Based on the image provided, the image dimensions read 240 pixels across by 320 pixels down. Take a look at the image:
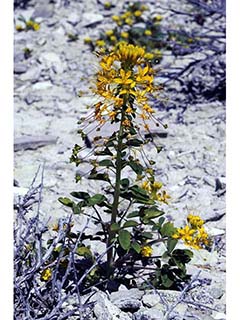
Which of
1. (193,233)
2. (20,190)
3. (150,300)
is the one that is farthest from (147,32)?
(150,300)

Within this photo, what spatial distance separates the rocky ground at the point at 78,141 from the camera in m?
2.46

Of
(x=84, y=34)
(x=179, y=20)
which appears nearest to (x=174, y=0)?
(x=179, y=20)

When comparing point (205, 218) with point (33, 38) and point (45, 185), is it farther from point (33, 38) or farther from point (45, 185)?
point (33, 38)

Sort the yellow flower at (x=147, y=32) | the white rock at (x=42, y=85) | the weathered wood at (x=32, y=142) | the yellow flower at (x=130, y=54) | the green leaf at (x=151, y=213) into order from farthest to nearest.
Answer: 1. the yellow flower at (x=147, y=32)
2. the white rock at (x=42, y=85)
3. the weathered wood at (x=32, y=142)
4. the green leaf at (x=151, y=213)
5. the yellow flower at (x=130, y=54)

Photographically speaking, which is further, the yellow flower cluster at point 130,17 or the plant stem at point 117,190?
the yellow flower cluster at point 130,17

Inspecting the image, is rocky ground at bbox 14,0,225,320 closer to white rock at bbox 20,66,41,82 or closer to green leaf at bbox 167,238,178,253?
white rock at bbox 20,66,41,82

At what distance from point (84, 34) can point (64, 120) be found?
63.4 inches

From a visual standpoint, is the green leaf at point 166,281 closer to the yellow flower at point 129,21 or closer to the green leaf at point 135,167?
the green leaf at point 135,167

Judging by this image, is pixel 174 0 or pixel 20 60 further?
pixel 174 0

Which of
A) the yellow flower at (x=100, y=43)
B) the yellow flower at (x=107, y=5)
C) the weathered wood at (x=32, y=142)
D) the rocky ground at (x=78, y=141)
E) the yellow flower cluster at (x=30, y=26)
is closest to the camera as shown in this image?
the rocky ground at (x=78, y=141)

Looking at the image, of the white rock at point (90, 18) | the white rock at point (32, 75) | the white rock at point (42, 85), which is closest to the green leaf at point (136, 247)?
the white rock at point (42, 85)

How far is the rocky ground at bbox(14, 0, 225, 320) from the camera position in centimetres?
246

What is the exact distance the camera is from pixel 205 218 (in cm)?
324

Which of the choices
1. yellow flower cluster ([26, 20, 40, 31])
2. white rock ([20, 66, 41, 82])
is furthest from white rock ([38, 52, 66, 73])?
yellow flower cluster ([26, 20, 40, 31])
